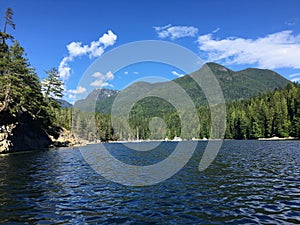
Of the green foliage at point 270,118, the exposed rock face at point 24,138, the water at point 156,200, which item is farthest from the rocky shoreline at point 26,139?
the green foliage at point 270,118

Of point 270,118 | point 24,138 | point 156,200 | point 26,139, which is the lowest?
point 156,200

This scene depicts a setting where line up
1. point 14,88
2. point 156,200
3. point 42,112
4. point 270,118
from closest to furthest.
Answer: point 156,200 → point 14,88 → point 42,112 → point 270,118

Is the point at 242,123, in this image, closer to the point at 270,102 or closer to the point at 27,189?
the point at 270,102

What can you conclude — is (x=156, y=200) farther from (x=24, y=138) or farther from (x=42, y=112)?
(x=42, y=112)

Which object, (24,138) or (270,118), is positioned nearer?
(24,138)

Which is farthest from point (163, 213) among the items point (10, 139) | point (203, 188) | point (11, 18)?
point (11, 18)

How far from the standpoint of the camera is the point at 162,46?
42125 mm

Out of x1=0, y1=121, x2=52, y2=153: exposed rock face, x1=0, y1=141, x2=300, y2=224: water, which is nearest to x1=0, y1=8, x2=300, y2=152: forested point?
x1=0, y1=121, x2=52, y2=153: exposed rock face

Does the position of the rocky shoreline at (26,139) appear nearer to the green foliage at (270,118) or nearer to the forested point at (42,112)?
the forested point at (42,112)

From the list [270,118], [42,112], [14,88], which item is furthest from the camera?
[270,118]

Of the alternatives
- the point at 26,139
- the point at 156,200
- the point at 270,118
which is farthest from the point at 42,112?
the point at 270,118

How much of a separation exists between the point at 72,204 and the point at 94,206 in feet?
5.62

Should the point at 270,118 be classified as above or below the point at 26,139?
above

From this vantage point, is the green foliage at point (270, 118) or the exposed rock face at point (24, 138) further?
the green foliage at point (270, 118)
